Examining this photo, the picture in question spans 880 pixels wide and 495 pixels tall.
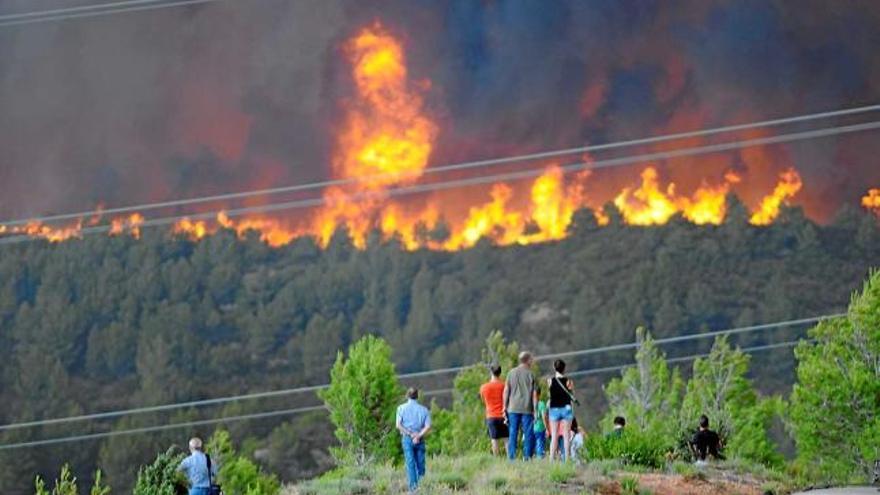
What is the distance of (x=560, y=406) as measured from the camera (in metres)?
33.5

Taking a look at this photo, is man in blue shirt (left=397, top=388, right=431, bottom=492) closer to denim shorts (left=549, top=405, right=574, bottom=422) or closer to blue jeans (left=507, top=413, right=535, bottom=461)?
blue jeans (left=507, top=413, right=535, bottom=461)

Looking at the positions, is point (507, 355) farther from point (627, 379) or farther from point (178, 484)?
point (178, 484)

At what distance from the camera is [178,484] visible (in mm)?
32344

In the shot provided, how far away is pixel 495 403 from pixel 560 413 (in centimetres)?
206

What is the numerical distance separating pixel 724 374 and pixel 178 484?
101m

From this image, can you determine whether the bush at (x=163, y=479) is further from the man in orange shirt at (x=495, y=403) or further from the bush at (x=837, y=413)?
the bush at (x=837, y=413)

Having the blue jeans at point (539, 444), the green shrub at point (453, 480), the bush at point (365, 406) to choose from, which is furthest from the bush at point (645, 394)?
the green shrub at point (453, 480)

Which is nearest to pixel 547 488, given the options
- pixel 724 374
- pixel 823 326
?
pixel 823 326

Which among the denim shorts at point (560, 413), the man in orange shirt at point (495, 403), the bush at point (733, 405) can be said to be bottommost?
the denim shorts at point (560, 413)

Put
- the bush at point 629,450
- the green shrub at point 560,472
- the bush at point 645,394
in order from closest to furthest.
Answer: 1. the green shrub at point 560,472
2. the bush at point 629,450
3. the bush at point 645,394

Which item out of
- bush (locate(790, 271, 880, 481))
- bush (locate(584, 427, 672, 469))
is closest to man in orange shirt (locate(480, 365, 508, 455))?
bush (locate(584, 427, 672, 469))

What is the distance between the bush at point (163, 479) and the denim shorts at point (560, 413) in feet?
29.5

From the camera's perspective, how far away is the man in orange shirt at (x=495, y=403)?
3481 centimetres

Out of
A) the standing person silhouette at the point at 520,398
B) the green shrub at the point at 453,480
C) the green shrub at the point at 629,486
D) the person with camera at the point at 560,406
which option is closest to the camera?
the green shrub at the point at 629,486
